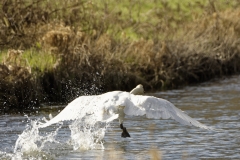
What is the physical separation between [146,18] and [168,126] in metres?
12.9

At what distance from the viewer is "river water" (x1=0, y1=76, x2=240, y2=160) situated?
33.4 ft

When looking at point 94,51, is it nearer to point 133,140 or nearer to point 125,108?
point 133,140

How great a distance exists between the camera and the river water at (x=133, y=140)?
10195mm

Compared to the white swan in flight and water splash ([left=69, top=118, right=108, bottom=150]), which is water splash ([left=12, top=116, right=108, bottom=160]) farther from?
the white swan in flight

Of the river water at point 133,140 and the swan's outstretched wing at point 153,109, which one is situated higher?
the swan's outstretched wing at point 153,109

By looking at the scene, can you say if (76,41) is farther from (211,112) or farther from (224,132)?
(224,132)

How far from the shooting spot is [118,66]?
1769 centimetres

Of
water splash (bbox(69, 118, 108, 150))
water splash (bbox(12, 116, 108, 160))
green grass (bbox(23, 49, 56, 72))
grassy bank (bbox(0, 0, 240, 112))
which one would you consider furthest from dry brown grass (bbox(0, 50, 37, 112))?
water splash (bbox(69, 118, 108, 150))

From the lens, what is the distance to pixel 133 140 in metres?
11.4

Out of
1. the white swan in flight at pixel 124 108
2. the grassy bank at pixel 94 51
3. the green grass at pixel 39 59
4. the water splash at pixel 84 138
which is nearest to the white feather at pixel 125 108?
the white swan in flight at pixel 124 108

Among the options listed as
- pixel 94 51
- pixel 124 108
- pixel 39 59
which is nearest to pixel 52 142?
pixel 124 108

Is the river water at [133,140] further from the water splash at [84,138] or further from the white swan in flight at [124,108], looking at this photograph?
the white swan in flight at [124,108]

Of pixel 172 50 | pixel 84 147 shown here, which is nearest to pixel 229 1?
pixel 172 50

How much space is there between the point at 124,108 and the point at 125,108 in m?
0.02
